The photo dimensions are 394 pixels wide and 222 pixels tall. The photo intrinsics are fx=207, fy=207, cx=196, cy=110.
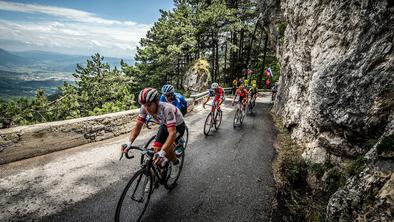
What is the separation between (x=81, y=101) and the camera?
15758 millimetres

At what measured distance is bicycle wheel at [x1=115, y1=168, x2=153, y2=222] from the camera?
3.79 meters

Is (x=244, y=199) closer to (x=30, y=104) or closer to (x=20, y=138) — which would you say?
(x=20, y=138)

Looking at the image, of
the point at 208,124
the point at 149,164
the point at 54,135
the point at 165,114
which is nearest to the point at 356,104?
the point at 165,114

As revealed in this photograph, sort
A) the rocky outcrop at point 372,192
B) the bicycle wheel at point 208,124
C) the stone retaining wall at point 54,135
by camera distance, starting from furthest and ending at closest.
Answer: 1. the bicycle wheel at point 208,124
2. the stone retaining wall at point 54,135
3. the rocky outcrop at point 372,192

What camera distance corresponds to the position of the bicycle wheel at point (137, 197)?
3795mm

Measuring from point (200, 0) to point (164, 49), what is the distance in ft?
28.5

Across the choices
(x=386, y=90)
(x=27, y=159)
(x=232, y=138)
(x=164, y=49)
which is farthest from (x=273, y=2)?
(x=27, y=159)

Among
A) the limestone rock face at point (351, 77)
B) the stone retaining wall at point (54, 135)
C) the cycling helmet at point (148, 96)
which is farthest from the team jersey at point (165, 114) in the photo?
the limestone rock face at point (351, 77)

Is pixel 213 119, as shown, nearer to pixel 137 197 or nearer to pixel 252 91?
pixel 137 197

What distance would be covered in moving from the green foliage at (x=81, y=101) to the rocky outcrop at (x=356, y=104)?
827 centimetres

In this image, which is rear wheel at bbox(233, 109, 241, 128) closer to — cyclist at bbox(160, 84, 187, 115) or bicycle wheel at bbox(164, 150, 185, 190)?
cyclist at bbox(160, 84, 187, 115)

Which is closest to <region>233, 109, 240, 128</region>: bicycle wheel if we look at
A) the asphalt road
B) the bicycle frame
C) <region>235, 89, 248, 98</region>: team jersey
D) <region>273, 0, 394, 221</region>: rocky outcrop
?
<region>235, 89, 248, 98</region>: team jersey

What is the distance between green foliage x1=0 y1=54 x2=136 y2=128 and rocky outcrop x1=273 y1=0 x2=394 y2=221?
827 centimetres

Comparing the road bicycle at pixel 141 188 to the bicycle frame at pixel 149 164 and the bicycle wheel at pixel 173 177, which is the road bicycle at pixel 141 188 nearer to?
the bicycle frame at pixel 149 164
